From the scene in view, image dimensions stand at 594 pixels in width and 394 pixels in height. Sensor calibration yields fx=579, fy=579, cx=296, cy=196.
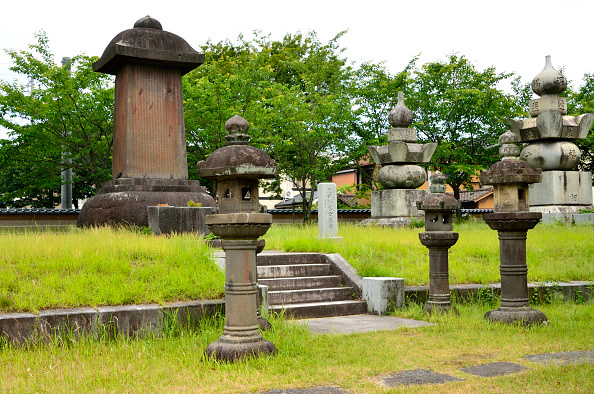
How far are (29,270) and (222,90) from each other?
47.5ft

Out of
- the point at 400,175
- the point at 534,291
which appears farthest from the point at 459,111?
the point at 534,291

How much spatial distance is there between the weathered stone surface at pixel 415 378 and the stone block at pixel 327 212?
7.65 m

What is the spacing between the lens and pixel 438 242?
8.74m

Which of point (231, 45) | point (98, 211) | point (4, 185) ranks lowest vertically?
point (98, 211)

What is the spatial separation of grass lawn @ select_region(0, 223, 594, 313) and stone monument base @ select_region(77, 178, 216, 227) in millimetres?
1553

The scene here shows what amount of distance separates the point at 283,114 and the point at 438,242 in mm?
14280

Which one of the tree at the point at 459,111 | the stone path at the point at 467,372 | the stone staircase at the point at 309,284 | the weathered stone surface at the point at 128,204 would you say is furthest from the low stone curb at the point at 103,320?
the tree at the point at 459,111

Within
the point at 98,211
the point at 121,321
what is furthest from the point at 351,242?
the point at 121,321

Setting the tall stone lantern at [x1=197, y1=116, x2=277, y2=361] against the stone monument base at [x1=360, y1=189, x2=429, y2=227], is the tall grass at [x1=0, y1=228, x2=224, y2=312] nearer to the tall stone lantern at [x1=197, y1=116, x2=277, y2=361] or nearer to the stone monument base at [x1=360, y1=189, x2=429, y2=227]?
the tall stone lantern at [x1=197, y1=116, x2=277, y2=361]

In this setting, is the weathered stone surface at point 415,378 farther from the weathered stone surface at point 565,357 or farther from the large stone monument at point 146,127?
the large stone monument at point 146,127

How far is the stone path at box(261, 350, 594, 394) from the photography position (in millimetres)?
4914

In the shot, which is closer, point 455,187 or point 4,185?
point 455,187

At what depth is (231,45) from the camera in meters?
29.8

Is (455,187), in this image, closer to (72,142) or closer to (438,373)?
(72,142)
